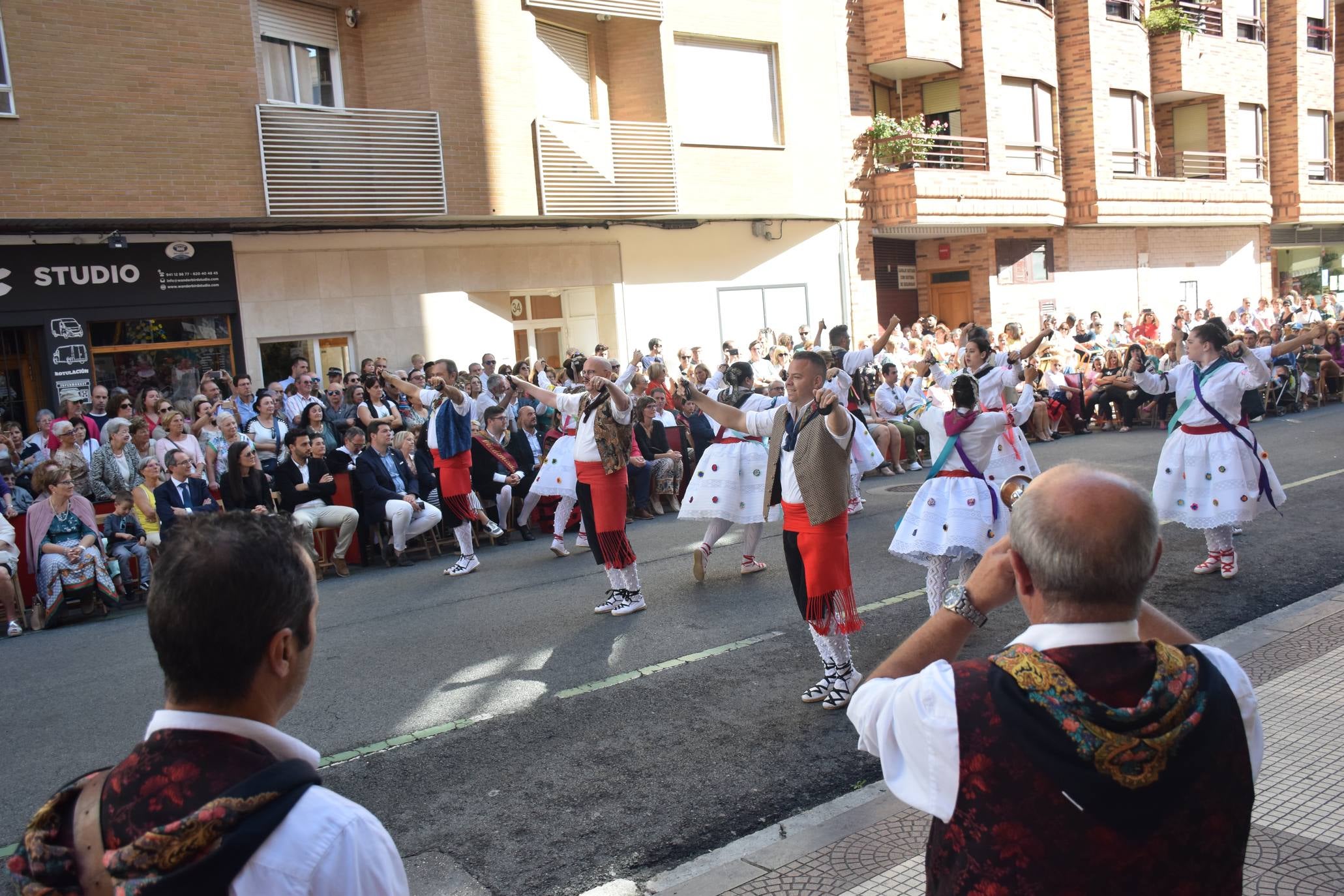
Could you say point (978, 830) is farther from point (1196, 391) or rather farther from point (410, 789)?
point (1196, 391)

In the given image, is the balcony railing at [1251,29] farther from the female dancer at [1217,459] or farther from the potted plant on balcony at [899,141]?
the female dancer at [1217,459]

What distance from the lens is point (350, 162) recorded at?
17672mm

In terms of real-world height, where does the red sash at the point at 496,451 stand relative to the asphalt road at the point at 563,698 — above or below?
above

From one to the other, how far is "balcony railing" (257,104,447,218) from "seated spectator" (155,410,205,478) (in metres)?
5.40

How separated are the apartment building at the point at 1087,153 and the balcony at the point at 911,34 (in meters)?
0.04

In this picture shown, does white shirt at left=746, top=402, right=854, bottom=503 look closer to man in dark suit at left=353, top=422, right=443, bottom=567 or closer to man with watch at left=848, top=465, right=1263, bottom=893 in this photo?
man with watch at left=848, top=465, right=1263, bottom=893

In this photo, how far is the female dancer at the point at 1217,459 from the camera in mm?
8680

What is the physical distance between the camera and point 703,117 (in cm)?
2247

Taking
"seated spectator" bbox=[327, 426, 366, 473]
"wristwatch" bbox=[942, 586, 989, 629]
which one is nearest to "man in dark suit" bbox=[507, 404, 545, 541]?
"seated spectator" bbox=[327, 426, 366, 473]

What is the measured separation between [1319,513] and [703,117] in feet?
48.0

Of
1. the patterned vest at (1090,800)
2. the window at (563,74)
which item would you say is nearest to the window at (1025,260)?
the window at (563,74)

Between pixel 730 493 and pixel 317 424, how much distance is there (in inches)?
217

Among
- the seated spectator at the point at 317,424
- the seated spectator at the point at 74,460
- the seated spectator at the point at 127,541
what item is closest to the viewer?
the seated spectator at the point at 127,541

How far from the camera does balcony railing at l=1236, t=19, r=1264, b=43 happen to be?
3472 cm
